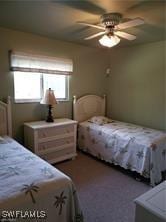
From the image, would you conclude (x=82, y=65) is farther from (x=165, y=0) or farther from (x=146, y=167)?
(x=146, y=167)

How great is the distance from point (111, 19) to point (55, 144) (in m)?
2.23

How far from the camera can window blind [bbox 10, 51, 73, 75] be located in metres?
3.01

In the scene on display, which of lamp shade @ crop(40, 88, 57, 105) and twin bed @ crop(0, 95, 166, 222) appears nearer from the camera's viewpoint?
twin bed @ crop(0, 95, 166, 222)

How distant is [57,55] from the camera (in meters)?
3.57

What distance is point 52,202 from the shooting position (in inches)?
56.6

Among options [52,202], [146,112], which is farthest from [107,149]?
[52,202]

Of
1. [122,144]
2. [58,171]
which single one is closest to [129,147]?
[122,144]

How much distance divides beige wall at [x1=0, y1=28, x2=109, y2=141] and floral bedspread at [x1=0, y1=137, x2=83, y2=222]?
5.07 feet

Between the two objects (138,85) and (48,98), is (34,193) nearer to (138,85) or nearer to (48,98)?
(48,98)

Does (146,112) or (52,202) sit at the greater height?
(146,112)

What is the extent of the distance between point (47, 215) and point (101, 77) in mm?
3633

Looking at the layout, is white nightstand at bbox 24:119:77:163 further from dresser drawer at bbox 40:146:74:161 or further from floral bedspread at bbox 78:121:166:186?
floral bedspread at bbox 78:121:166:186

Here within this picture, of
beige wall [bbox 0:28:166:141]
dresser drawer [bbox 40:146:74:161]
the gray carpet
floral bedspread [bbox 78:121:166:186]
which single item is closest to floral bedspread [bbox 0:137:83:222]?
the gray carpet

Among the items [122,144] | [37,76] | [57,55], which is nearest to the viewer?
[122,144]
